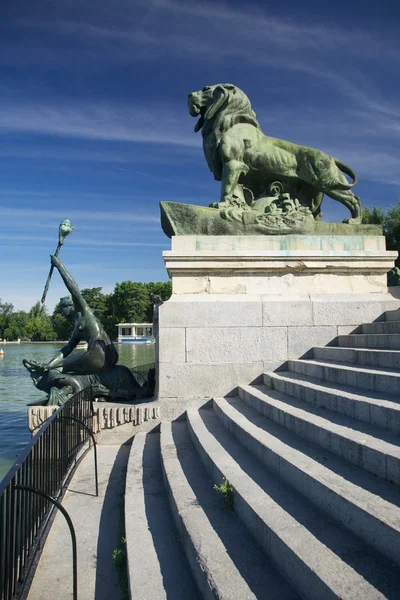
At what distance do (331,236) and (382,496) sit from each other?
19.3 feet

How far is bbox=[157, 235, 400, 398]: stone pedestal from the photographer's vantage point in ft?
22.6

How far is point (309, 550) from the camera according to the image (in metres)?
2.35

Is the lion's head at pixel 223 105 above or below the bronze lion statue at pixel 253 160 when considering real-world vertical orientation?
above

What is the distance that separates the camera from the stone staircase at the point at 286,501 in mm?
2279

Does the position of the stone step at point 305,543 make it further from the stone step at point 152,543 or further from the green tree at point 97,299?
the green tree at point 97,299

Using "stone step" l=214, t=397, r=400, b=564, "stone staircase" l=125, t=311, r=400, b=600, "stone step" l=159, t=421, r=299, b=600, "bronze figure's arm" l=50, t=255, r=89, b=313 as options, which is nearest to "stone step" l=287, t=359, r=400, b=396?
"stone staircase" l=125, t=311, r=400, b=600

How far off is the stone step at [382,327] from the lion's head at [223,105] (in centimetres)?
448

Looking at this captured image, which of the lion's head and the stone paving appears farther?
the lion's head

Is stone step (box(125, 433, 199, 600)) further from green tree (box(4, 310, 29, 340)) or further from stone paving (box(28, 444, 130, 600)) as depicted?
green tree (box(4, 310, 29, 340))

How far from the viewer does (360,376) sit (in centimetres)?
443

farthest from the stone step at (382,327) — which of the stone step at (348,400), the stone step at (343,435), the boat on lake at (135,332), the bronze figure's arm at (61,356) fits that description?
the boat on lake at (135,332)

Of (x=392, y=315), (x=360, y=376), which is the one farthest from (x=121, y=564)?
(x=392, y=315)

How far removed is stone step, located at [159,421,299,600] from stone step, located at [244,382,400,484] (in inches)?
36.5

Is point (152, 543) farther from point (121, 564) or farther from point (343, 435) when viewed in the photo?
point (343, 435)
